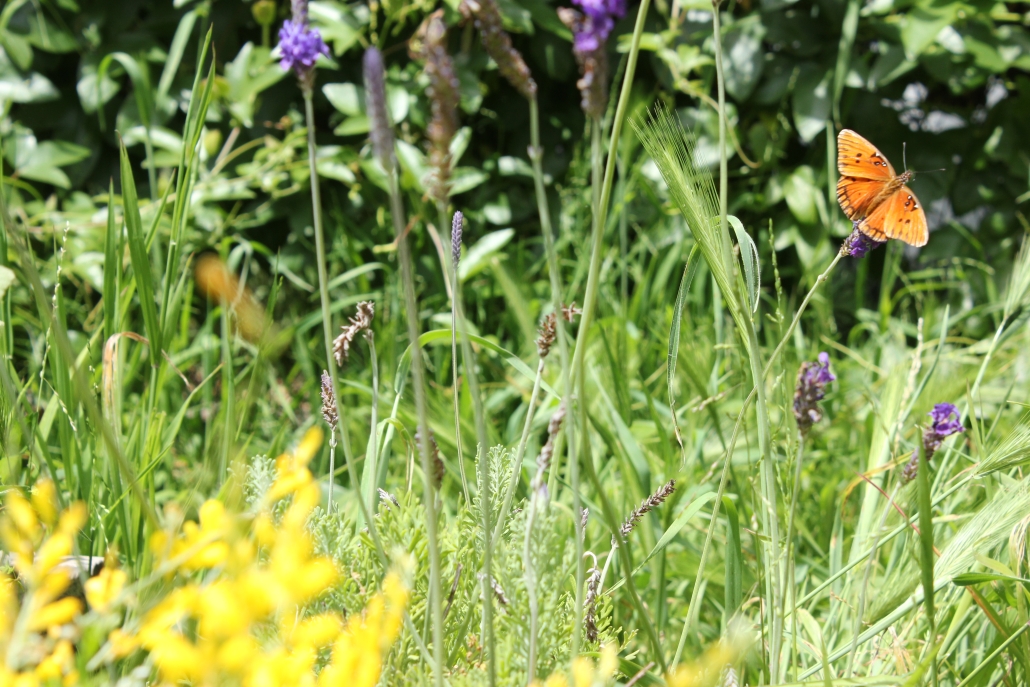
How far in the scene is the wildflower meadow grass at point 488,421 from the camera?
0.41 m

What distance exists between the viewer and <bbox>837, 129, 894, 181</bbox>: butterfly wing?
930 mm

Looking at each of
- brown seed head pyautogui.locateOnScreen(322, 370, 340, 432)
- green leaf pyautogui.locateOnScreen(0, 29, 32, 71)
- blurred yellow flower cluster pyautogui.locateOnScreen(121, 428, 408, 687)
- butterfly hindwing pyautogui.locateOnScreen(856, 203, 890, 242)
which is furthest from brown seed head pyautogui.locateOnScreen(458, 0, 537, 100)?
green leaf pyautogui.locateOnScreen(0, 29, 32, 71)

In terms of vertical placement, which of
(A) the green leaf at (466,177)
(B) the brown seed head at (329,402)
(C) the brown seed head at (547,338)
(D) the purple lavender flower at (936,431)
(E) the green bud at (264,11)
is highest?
(E) the green bud at (264,11)

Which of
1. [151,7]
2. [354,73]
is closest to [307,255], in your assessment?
[354,73]

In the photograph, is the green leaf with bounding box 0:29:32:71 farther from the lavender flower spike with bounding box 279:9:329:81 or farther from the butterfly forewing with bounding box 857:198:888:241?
the butterfly forewing with bounding box 857:198:888:241

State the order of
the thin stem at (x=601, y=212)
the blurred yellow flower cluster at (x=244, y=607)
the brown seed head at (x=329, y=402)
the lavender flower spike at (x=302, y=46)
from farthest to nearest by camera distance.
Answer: the brown seed head at (x=329, y=402), the lavender flower spike at (x=302, y=46), the thin stem at (x=601, y=212), the blurred yellow flower cluster at (x=244, y=607)

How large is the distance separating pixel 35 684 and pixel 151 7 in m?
2.22

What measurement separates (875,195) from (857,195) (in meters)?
0.02

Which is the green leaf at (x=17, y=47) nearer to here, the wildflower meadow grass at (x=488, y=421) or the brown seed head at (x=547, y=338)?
the wildflower meadow grass at (x=488, y=421)

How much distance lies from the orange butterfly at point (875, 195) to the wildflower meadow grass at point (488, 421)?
19mm

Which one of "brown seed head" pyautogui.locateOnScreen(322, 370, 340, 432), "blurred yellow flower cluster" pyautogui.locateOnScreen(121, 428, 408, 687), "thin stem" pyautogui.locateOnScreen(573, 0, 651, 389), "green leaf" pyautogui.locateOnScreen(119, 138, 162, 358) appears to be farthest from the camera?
"green leaf" pyautogui.locateOnScreen(119, 138, 162, 358)

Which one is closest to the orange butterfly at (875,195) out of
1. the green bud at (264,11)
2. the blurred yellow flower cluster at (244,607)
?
the blurred yellow flower cluster at (244,607)

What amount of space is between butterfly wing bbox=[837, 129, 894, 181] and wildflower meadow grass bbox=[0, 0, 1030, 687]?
65 millimetres

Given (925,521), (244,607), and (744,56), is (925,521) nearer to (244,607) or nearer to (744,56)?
(244,607)
